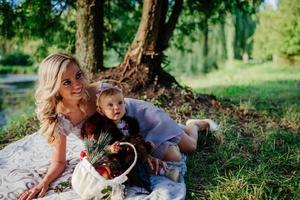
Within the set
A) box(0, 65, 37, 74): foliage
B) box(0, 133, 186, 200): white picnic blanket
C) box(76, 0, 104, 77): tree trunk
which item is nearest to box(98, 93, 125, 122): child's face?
box(0, 133, 186, 200): white picnic blanket

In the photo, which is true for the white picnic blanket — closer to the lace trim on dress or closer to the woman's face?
the lace trim on dress

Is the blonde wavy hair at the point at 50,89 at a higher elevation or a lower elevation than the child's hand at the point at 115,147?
higher

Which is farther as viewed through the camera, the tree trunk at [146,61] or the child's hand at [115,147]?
the tree trunk at [146,61]

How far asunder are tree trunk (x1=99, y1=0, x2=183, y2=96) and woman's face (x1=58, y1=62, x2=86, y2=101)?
2592 mm

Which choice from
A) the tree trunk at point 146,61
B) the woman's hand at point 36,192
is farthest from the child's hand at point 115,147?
the tree trunk at point 146,61

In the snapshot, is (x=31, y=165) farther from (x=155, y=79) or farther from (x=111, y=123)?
(x=155, y=79)

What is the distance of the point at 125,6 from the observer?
364 inches

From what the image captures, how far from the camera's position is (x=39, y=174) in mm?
3943

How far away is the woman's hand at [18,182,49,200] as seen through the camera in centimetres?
350

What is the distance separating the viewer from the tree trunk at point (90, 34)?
23.1 feet

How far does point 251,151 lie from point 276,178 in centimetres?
82

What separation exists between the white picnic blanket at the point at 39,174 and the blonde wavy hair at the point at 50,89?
417mm

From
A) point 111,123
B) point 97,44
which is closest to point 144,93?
point 97,44

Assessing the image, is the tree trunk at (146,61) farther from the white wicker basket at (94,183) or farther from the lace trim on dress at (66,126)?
the white wicker basket at (94,183)
